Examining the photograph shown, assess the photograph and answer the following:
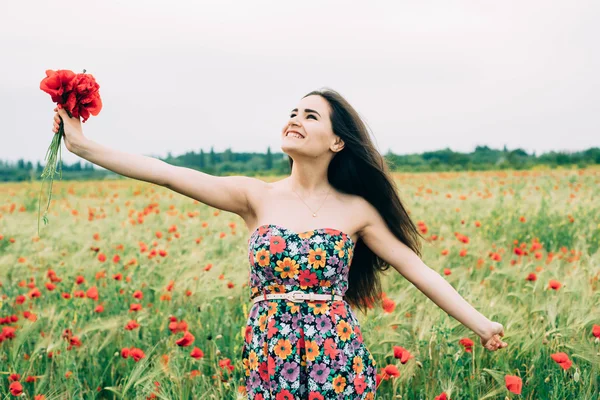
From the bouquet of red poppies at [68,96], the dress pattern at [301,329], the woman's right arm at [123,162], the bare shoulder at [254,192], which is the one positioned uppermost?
the bouquet of red poppies at [68,96]

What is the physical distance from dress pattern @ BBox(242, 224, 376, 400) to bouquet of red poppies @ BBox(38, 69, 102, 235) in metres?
0.72

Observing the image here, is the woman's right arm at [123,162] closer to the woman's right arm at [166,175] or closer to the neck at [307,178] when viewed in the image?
the woman's right arm at [166,175]

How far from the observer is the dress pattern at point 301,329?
209 centimetres

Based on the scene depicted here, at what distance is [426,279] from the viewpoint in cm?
236

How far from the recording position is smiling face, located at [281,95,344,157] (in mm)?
2270

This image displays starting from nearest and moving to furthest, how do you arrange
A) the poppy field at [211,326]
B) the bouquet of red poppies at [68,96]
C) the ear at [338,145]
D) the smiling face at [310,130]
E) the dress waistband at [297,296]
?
the bouquet of red poppies at [68,96]
the dress waistband at [297,296]
the smiling face at [310,130]
the ear at [338,145]
the poppy field at [211,326]

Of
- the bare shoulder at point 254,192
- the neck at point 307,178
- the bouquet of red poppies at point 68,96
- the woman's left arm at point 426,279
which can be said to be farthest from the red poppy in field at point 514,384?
the bouquet of red poppies at point 68,96

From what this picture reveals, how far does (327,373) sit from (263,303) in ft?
1.09

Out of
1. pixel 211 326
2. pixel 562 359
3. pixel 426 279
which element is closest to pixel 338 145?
pixel 426 279

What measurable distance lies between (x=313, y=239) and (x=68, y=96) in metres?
0.96

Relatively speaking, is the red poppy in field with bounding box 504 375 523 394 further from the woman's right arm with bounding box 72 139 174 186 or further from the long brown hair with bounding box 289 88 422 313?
the woman's right arm with bounding box 72 139 174 186

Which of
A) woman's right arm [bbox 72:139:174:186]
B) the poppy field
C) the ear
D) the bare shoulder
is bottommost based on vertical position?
the poppy field

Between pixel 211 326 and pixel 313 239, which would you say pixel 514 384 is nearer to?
pixel 313 239

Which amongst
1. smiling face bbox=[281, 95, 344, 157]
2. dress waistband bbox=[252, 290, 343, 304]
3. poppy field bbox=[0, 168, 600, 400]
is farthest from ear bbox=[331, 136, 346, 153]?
poppy field bbox=[0, 168, 600, 400]
